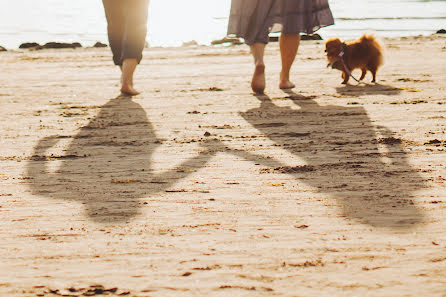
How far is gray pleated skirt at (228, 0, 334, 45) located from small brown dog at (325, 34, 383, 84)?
2.21 feet

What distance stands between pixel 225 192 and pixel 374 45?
4.31m

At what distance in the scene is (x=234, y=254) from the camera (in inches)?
100

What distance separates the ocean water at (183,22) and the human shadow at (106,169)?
9.84m

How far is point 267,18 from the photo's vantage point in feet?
21.0

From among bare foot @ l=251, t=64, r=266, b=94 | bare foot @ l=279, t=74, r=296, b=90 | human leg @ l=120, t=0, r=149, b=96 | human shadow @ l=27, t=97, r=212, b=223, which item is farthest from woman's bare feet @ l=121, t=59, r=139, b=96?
bare foot @ l=279, t=74, r=296, b=90

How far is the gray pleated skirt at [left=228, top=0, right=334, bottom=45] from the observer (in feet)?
20.9

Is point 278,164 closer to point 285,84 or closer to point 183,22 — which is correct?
point 285,84

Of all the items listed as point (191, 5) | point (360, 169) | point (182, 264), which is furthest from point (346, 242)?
point (191, 5)

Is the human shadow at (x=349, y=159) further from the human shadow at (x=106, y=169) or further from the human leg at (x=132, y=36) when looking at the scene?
the human leg at (x=132, y=36)

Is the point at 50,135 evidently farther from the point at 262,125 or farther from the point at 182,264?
the point at 182,264

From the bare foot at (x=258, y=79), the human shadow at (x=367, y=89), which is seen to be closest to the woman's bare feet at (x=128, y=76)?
the bare foot at (x=258, y=79)

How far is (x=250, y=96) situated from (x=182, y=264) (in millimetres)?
4141

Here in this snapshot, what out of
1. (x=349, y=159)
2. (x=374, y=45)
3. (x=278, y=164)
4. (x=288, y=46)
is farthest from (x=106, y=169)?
(x=374, y=45)

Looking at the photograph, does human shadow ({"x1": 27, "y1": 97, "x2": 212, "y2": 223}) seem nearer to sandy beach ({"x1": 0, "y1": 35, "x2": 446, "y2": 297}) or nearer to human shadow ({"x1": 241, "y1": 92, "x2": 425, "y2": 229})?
sandy beach ({"x1": 0, "y1": 35, "x2": 446, "y2": 297})
